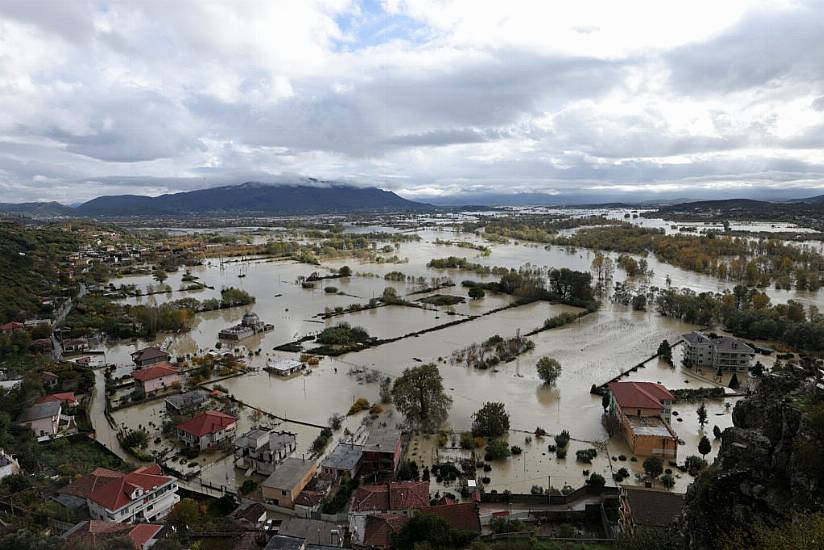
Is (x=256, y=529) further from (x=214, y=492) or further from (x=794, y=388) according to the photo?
(x=794, y=388)

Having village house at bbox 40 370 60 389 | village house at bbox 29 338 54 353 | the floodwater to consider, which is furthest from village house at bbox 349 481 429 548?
village house at bbox 29 338 54 353

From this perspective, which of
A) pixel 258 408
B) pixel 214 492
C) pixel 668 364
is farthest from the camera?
pixel 668 364

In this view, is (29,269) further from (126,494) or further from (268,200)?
(268,200)

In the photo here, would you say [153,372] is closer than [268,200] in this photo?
Yes

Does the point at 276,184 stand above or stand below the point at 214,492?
above

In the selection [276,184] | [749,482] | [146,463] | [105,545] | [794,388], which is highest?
[276,184]

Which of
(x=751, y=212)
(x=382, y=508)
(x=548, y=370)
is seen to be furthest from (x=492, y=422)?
(x=751, y=212)

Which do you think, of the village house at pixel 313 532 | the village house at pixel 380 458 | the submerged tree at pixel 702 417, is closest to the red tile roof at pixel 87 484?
the village house at pixel 313 532

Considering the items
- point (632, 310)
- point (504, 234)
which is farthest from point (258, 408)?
point (504, 234)
